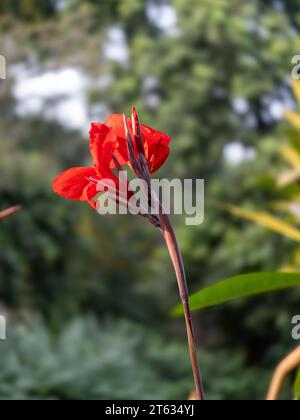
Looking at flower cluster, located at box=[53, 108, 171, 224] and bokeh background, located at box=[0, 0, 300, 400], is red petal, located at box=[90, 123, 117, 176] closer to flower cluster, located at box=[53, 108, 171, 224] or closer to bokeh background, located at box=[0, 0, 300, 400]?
flower cluster, located at box=[53, 108, 171, 224]

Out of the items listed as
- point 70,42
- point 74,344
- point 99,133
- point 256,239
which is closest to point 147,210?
point 99,133

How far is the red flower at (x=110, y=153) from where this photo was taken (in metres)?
0.31

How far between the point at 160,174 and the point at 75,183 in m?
7.29

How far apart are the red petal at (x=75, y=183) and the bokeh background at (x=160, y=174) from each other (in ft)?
14.3

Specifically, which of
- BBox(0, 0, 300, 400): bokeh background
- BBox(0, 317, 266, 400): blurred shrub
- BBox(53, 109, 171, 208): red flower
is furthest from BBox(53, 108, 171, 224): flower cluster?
BBox(0, 0, 300, 400): bokeh background

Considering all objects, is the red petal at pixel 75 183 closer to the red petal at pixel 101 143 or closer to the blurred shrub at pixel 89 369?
the red petal at pixel 101 143

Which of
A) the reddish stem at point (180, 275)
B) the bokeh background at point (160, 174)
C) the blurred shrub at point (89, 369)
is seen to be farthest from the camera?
the bokeh background at point (160, 174)

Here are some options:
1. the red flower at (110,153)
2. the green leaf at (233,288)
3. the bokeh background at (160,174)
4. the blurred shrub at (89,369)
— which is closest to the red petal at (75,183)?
the red flower at (110,153)

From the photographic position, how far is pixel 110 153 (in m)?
0.32

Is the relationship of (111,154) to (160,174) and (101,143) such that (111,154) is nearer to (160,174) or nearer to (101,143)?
(101,143)

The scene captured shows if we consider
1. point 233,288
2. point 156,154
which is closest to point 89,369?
point 233,288

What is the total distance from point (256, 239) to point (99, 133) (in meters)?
5.98

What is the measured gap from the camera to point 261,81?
750cm
